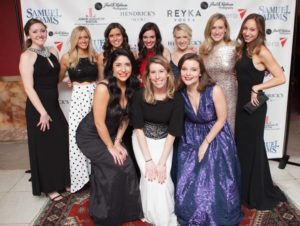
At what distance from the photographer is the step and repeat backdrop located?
127 inches

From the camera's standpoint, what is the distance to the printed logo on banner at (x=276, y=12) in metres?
3.27

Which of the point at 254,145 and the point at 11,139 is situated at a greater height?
the point at 254,145

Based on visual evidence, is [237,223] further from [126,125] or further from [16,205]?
[16,205]

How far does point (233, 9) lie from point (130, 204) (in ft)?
7.24

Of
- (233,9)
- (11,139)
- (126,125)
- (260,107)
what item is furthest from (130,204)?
(11,139)

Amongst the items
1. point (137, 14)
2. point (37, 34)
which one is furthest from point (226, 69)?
point (37, 34)

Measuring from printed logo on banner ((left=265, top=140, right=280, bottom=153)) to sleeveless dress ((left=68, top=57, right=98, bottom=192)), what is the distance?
6.87 feet

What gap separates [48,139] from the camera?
2.77 m

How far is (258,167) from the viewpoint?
2584 mm

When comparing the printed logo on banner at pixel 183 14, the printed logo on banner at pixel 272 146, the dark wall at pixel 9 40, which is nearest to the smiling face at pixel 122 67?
the printed logo on banner at pixel 183 14

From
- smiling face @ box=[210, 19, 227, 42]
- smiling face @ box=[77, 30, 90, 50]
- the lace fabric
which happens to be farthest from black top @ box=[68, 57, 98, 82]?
smiling face @ box=[210, 19, 227, 42]

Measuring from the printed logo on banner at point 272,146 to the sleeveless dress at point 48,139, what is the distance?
7.32ft

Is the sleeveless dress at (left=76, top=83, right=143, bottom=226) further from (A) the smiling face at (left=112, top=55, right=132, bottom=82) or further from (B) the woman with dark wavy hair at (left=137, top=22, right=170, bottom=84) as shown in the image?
(B) the woman with dark wavy hair at (left=137, top=22, right=170, bottom=84)

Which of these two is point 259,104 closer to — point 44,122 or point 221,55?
point 221,55
